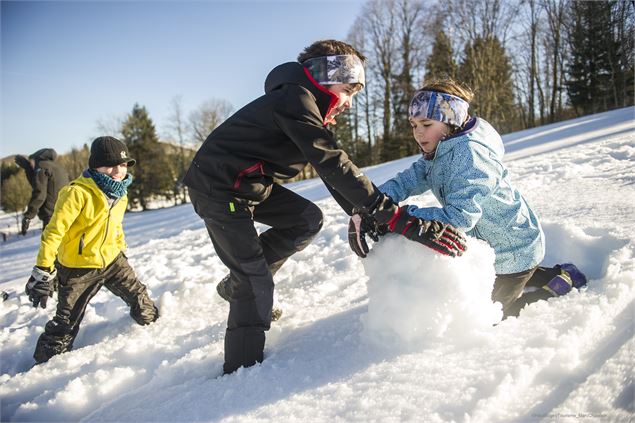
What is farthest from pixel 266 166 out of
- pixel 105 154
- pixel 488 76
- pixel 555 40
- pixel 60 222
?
pixel 555 40

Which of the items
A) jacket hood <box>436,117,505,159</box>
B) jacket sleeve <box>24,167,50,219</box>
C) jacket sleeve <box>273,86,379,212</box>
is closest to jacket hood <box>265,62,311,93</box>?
jacket sleeve <box>273,86,379,212</box>

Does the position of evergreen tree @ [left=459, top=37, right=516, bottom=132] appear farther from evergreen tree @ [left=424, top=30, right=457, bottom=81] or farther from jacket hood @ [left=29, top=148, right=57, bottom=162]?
jacket hood @ [left=29, top=148, right=57, bottom=162]

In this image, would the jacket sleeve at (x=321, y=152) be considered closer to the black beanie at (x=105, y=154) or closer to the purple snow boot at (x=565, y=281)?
the purple snow boot at (x=565, y=281)

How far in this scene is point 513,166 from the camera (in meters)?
5.80

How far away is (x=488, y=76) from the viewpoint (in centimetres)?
2091

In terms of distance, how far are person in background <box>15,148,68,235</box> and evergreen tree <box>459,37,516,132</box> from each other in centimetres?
1831

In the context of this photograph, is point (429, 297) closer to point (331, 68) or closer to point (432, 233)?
point (432, 233)

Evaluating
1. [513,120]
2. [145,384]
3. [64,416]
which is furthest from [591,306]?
[513,120]

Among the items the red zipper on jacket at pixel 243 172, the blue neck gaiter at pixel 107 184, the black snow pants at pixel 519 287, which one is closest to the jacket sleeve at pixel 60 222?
the blue neck gaiter at pixel 107 184

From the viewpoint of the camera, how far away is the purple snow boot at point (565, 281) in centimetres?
224

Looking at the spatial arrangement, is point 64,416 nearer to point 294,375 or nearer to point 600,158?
point 294,375

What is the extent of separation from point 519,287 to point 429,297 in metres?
0.84

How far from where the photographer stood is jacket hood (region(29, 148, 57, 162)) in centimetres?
532

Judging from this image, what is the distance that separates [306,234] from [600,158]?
450 cm
